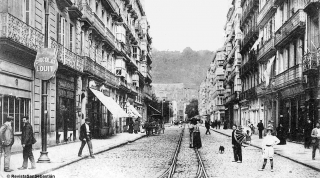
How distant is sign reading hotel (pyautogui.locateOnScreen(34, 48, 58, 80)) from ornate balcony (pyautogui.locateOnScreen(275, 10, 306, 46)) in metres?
16.5

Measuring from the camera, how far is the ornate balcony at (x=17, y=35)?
16.1 meters

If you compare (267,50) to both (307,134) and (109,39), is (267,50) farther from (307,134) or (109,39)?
(307,134)

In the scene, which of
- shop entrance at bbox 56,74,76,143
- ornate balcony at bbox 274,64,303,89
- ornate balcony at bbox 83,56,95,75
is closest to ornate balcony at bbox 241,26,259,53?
ornate balcony at bbox 274,64,303,89

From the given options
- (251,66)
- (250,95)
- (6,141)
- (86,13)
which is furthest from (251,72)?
(6,141)

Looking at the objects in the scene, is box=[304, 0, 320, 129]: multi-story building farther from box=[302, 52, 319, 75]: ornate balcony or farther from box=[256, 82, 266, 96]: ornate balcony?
box=[256, 82, 266, 96]: ornate balcony

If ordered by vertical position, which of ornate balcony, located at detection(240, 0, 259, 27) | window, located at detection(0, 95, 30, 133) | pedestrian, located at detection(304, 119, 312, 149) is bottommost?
pedestrian, located at detection(304, 119, 312, 149)

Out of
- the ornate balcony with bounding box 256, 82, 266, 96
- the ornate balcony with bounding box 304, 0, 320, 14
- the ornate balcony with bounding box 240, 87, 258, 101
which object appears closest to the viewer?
the ornate balcony with bounding box 304, 0, 320, 14

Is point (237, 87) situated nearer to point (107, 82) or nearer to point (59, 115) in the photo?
point (107, 82)

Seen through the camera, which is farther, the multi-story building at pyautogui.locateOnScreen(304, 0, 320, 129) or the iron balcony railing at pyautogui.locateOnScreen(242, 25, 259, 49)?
the iron balcony railing at pyautogui.locateOnScreen(242, 25, 259, 49)

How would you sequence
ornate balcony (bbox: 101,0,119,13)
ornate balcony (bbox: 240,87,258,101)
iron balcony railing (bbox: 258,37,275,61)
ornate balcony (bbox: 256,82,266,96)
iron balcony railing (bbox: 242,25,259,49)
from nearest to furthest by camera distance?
iron balcony railing (bbox: 258,37,275,61) → ornate balcony (bbox: 101,0,119,13) → ornate balcony (bbox: 256,82,266,96) → iron balcony railing (bbox: 242,25,259,49) → ornate balcony (bbox: 240,87,258,101)

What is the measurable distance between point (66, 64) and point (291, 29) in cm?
1355

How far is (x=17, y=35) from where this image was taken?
17250 millimetres

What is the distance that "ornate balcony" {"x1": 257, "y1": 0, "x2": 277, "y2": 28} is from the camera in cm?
3481

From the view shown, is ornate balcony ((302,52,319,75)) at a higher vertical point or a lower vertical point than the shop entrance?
higher
